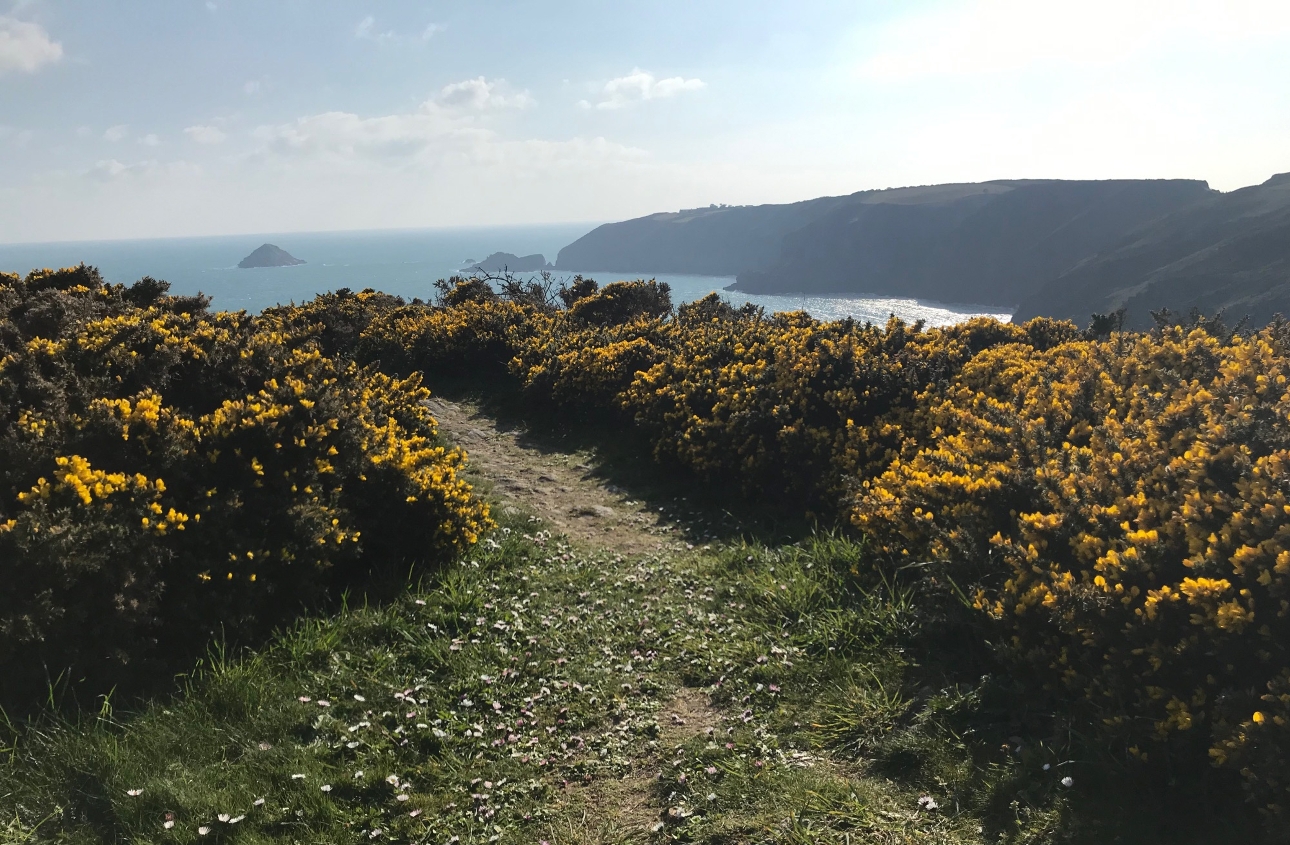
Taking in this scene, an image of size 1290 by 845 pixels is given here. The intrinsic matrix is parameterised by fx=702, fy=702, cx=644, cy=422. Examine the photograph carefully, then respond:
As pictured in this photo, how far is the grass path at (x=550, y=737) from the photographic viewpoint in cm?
329

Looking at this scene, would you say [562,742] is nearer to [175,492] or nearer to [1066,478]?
[175,492]

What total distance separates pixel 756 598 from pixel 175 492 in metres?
4.30

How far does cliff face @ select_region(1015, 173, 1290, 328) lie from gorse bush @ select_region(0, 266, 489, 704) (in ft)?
233

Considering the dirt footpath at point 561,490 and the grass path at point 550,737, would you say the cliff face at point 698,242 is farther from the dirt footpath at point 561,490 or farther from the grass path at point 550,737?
the grass path at point 550,737

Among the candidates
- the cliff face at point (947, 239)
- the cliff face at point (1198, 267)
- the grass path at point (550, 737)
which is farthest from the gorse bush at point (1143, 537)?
the cliff face at point (947, 239)

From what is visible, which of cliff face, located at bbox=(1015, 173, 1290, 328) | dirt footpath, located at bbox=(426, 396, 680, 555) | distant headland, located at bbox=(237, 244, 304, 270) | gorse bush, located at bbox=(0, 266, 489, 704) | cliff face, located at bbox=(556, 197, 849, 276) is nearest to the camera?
gorse bush, located at bbox=(0, 266, 489, 704)

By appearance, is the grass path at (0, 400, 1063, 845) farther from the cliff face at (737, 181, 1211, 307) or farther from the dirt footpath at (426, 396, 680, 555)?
the cliff face at (737, 181, 1211, 307)

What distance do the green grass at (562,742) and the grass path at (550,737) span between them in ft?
0.04

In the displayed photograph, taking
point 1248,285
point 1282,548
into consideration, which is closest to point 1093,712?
point 1282,548

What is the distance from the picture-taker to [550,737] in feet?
13.6

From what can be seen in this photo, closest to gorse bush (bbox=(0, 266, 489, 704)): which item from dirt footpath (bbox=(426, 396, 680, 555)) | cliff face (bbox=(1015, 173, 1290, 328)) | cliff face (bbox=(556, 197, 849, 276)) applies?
dirt footpath (bbox=(426, 396, 680, 555))

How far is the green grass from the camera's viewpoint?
3270 mm

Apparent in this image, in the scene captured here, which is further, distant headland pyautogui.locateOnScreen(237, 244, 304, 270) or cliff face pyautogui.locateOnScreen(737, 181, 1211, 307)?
distant headland pyautogui.locateOnScreen(237, 244, 304, 270)

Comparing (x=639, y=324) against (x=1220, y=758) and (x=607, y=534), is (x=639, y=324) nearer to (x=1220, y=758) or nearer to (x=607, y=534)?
(x=607, y=534)
